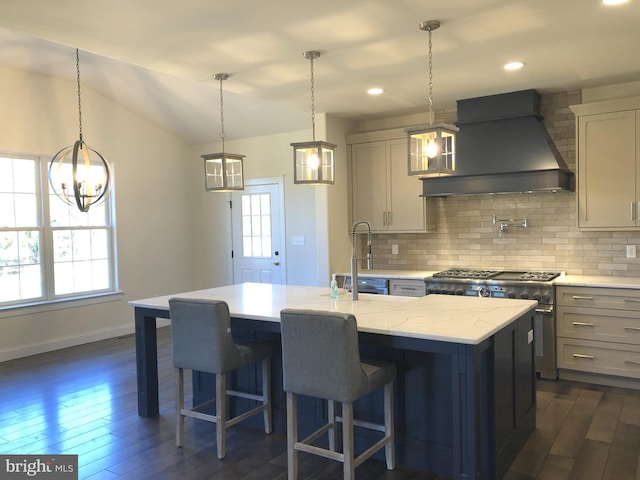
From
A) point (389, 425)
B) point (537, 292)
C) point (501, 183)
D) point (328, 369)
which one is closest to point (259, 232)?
point (501, 183)

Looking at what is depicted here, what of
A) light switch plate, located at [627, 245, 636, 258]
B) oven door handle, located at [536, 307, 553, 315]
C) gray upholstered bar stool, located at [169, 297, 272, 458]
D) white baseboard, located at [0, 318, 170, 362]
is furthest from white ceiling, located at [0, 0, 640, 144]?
white baseboard, located at [0, 318, 170, 362]

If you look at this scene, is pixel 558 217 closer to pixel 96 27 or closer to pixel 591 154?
pixel 591 154

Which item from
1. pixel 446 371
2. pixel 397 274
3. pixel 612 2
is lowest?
pixel 446 371

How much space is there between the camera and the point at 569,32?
3.40 m

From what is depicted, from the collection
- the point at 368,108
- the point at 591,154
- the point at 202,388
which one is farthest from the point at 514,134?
the point at 202,388

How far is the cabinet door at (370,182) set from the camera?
19.2ft

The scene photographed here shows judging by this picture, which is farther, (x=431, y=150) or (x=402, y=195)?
(x=402, y=195)

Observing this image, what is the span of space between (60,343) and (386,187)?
4.20 m

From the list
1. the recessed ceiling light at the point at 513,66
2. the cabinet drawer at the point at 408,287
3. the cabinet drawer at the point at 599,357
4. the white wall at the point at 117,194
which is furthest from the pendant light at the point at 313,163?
the white wall at the point at 117,194

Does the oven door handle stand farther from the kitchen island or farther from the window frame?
the window frame

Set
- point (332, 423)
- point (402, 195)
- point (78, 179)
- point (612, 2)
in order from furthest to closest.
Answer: point (402, 195), point (78, 179), point (332, 423), point (612, 2)

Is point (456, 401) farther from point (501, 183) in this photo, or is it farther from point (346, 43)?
point (501, 183)

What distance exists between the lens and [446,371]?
2898mm

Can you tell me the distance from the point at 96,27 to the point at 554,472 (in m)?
3.78
